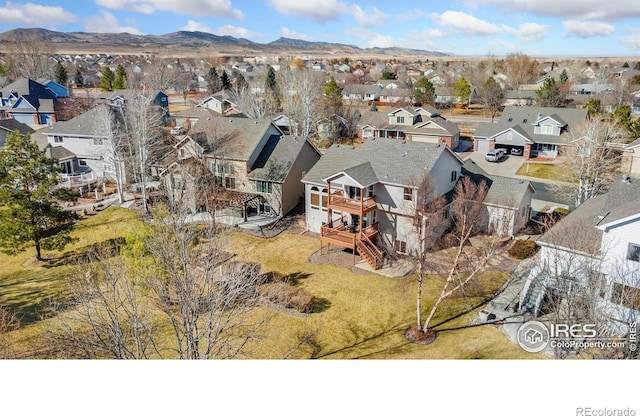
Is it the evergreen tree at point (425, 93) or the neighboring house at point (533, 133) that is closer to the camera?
the neighboring house at point (533, 133)

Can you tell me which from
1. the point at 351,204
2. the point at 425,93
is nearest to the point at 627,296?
the point at 351,204

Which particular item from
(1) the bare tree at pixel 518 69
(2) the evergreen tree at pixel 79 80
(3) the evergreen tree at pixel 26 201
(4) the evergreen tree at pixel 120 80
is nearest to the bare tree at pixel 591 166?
(3) the evergreen tree at pixel 26 201

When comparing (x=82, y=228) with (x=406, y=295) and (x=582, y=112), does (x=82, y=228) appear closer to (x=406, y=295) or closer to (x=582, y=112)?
(x=406, y=295)

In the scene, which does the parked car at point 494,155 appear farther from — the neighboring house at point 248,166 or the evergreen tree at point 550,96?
the evergreen tree at point 550,96

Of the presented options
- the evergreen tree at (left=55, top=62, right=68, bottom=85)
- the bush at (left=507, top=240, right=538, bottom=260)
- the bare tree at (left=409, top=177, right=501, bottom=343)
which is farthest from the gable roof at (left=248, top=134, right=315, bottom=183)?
the evergreen tree at (left=55, top=62, right=68, bottom=85)

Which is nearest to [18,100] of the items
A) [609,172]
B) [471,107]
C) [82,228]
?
[82,228]

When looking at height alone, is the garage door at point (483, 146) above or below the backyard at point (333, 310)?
above

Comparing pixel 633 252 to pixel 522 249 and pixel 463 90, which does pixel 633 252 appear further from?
pixel 463 90
